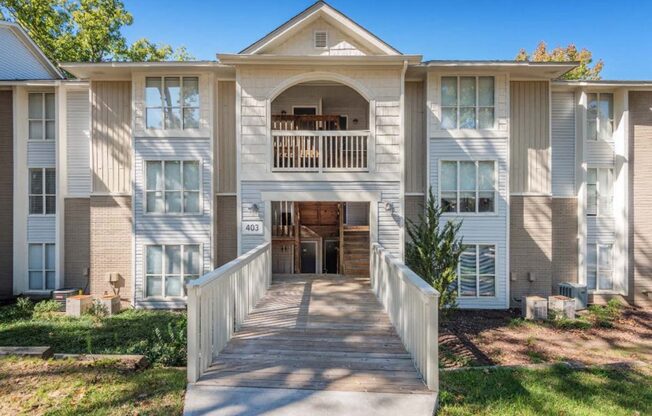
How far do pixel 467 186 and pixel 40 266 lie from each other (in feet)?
44.9

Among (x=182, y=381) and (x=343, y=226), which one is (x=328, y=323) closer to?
(x=182, y=381)

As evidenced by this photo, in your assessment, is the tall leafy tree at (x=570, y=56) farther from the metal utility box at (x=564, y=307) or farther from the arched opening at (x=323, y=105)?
the metal utility box at (x=564, y=307)

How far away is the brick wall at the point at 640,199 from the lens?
10.7m

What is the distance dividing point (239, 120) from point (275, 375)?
6686 millimetres

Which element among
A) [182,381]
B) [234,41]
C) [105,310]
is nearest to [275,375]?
[182,381]

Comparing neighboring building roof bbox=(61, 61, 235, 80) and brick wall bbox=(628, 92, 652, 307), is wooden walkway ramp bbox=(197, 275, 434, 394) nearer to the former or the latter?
neighboring building roof bbox=(61, 61, 235, 80)

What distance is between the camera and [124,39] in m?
19.2

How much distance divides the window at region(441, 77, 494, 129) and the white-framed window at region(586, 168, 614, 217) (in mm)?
4110

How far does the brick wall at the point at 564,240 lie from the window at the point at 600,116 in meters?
2.34

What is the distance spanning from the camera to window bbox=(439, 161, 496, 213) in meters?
9.94

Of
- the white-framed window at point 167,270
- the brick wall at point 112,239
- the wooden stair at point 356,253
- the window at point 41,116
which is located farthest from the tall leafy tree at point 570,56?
the window at point 41,116

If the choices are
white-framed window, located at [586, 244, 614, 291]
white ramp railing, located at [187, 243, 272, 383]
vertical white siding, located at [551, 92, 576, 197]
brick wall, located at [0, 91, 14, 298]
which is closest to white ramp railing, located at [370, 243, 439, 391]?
white ramp railing, located at [187, 243, 272, 383]

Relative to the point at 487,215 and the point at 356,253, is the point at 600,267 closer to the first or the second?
the point at 487,215

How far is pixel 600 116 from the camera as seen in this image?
10820 millimetres
